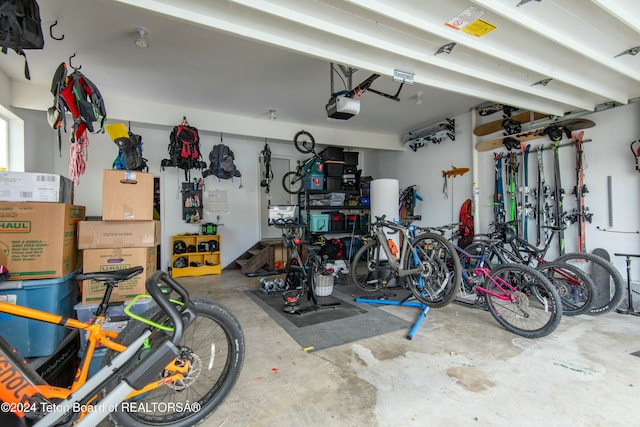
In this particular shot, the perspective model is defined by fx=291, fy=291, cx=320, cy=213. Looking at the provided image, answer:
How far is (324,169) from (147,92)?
360 cm

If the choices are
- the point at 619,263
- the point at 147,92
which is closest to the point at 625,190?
the point at 619,263

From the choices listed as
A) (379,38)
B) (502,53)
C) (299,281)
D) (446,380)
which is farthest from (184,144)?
(446,380)

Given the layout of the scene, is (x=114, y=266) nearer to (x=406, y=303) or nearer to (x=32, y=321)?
(x=32, y=321)

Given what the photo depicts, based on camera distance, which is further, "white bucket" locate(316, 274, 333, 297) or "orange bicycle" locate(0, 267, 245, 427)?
"white bucket" locate(316, 274, 333, 297)

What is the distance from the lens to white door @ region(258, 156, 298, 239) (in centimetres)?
700

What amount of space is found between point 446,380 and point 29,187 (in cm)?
318

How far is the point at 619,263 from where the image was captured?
3.72m

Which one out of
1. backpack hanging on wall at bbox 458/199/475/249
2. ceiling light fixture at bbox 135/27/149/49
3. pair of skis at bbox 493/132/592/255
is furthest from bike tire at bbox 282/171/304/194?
ceiling light fixture at bbox 135/27/149/49

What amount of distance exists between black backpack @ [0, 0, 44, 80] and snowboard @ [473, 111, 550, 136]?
17.8 ft

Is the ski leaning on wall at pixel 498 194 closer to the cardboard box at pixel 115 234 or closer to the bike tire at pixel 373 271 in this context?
the bike tire at pixel 373 271

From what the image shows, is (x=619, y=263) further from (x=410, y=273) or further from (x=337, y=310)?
(x=337, y=310)

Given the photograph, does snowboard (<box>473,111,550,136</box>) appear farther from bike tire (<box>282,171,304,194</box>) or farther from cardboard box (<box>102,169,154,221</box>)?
cardboard box (<box>102,169,154,221</box>)

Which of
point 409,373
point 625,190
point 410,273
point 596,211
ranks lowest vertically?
point 409,373

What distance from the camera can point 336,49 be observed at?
2555 millimetres
